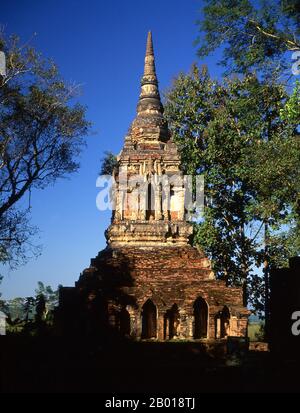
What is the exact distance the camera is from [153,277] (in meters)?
13.5

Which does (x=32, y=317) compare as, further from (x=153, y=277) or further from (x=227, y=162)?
(x=227, y=162)

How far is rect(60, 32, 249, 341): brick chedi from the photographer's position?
13.0m

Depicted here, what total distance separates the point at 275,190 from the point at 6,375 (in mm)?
11968

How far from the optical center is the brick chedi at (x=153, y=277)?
1297cm

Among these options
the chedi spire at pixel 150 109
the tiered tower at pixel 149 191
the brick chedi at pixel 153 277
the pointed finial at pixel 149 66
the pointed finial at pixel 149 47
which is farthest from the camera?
the pointed finial at pixel 149 47

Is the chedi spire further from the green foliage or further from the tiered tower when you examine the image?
the green foliage

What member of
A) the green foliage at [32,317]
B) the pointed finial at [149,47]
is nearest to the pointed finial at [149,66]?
the pointed finial at [149,47]

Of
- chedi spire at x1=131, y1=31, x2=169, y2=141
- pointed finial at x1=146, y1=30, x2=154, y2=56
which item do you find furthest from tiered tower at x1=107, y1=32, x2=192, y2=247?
pointed finial at x1=146, y1=30, x2=154, y2=56

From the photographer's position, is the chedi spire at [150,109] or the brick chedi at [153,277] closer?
the brick chedi at [153,277]

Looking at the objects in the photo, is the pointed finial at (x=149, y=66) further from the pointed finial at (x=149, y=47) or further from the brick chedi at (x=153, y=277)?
the brick chedi at (x=153, y=277)

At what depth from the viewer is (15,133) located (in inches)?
642

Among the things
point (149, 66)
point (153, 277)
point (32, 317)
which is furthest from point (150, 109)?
point (32, 317)
